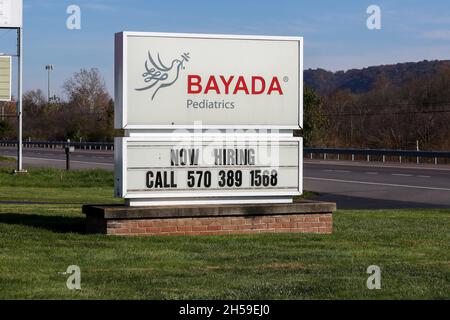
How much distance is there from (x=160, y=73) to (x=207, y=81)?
730mm

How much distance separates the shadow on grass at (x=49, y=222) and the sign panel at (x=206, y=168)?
3.90 ft

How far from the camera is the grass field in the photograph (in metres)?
8.97

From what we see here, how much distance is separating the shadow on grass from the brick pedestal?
0.62m

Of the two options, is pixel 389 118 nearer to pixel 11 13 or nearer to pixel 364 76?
pixel 11 13

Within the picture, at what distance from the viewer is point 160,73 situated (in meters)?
13.6

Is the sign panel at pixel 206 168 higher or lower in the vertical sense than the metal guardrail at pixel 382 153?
higher

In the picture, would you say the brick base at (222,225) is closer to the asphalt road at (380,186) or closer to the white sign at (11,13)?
the asphalt road at (380,186)

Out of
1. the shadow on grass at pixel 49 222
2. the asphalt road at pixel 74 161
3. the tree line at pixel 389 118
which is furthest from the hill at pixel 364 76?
the shadow on grass at pixel 49 222

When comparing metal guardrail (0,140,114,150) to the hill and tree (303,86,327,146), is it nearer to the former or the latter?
tree (303,86,327,146)

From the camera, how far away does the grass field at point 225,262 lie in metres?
8.97

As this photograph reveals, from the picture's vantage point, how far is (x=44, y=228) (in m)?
14.2

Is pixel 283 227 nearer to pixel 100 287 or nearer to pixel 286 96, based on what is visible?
pixel 286 96
